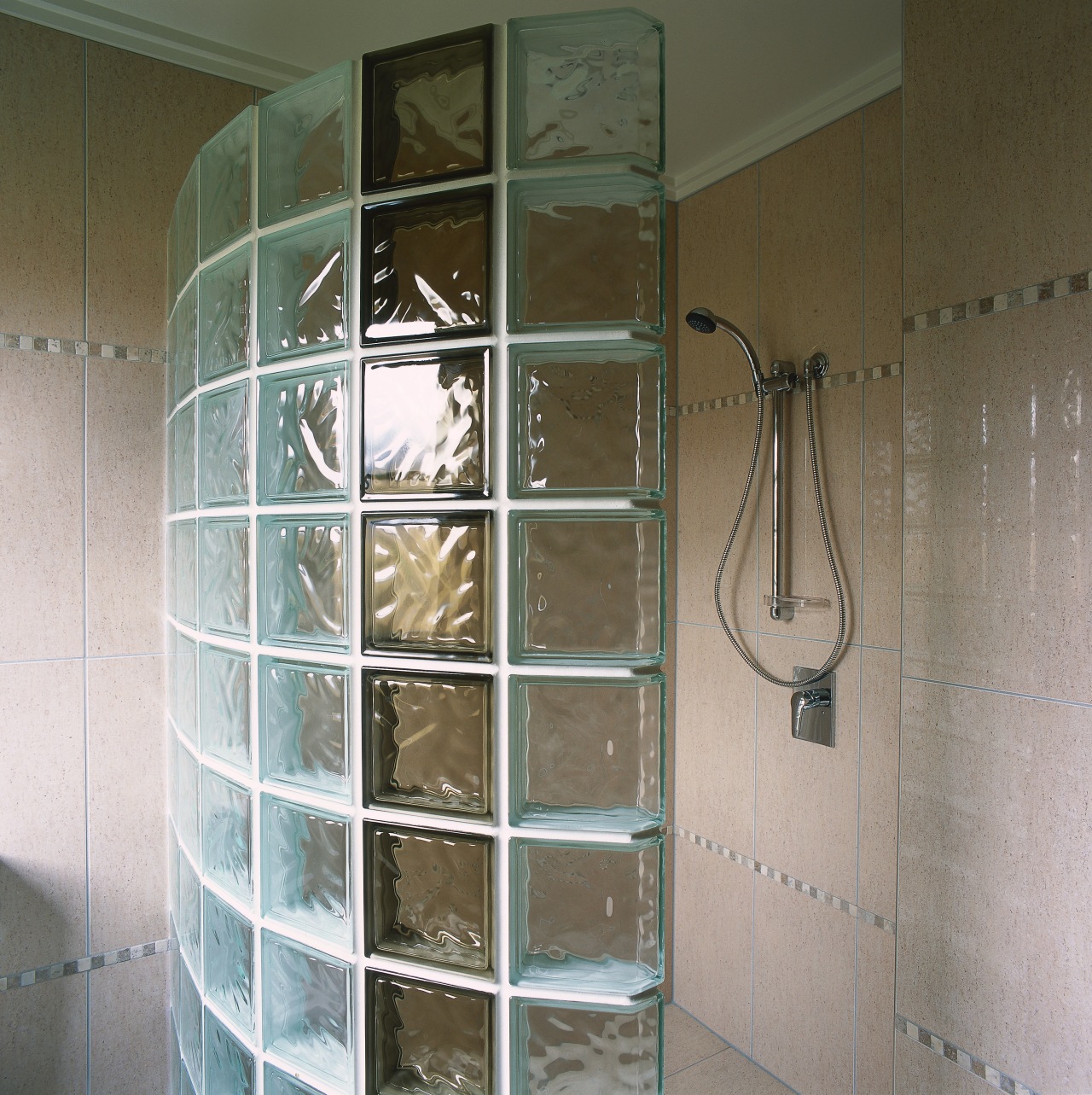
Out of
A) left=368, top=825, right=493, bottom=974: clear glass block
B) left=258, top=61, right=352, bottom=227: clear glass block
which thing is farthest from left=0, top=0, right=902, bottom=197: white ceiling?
left=368, top=825, right=493, bottom=974: clear glass block

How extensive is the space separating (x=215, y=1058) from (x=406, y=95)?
1.39 meters

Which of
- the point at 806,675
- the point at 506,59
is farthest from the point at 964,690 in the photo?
the point at 506,59

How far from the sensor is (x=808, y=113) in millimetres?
1972

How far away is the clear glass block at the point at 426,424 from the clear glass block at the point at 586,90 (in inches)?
9.7

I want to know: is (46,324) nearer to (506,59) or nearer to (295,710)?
(295,710)

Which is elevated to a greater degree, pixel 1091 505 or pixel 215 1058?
pixel 1091 505

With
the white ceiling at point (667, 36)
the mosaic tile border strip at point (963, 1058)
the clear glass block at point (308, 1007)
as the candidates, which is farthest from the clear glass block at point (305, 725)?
the white ceiling at point (667, 36)

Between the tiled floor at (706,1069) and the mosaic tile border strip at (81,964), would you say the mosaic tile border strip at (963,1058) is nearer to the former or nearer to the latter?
the tiled floor at (706,1069)

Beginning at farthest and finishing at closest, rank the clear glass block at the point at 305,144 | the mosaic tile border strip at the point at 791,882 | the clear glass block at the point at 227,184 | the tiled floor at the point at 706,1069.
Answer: the tiled floor at the point at 706,1069 → the mosaic tile border strip at the point at 791,882 → the clear glass block at the point at 227,184 → the clear glass block at the point at 305,144

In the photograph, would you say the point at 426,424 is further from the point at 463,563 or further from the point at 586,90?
the point at 586,90

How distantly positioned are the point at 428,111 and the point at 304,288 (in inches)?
10.5

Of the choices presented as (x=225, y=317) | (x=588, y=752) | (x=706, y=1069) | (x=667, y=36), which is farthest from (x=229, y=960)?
(x=667, y=36)

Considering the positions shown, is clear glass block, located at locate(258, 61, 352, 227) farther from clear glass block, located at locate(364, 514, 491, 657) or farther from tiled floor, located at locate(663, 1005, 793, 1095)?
tiled floor, located at locate(663, 1005, 793, 1095)

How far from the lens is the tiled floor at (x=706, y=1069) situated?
204 centimetres
